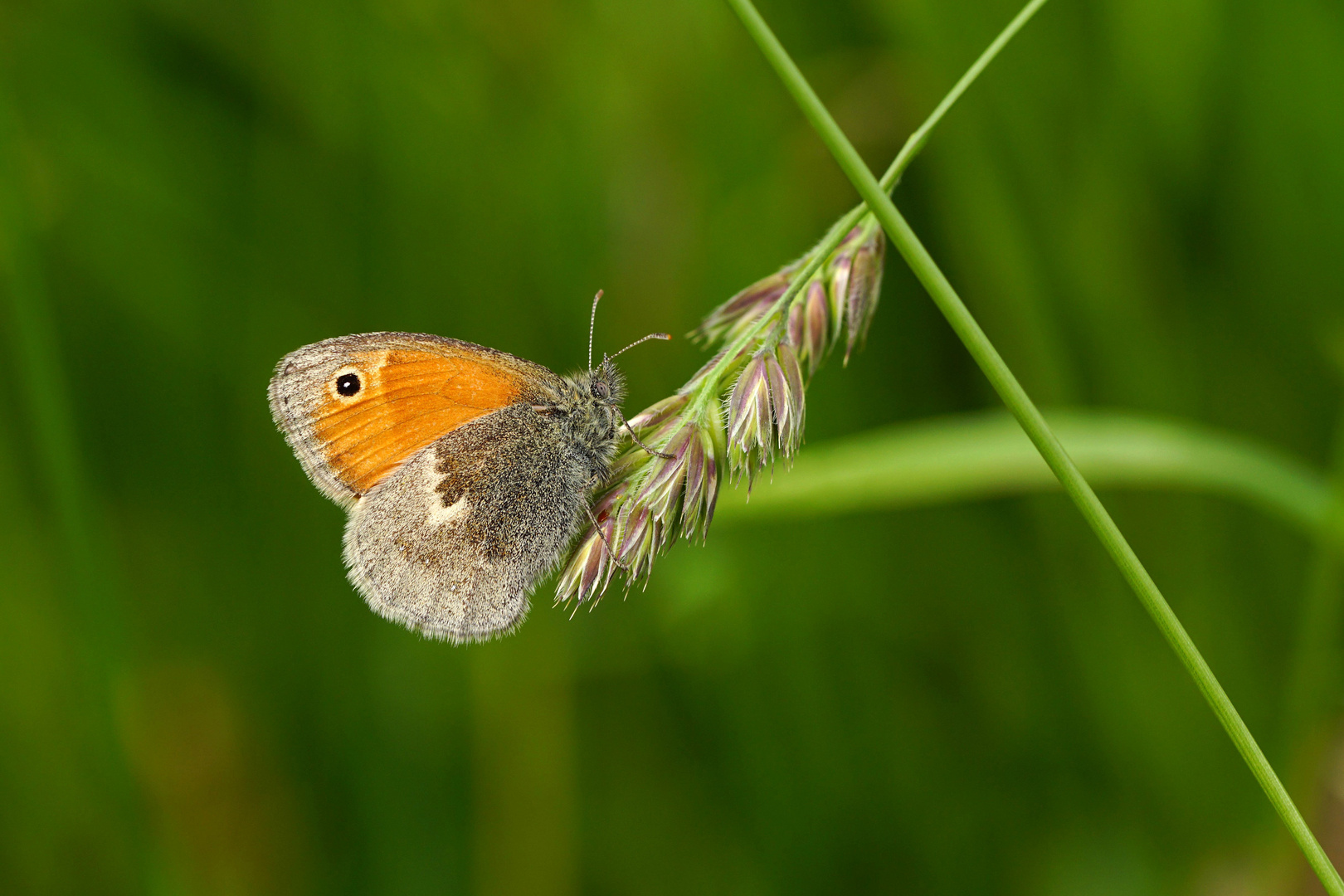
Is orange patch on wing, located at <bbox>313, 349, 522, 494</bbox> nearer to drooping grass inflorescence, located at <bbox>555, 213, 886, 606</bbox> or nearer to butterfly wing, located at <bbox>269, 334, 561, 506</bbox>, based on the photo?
butterfly wing, located at <bbox>269, 334, 561, 506</bbox>

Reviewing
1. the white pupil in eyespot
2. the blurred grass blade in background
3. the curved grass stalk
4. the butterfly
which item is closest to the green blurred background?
the blurred grass blade in background

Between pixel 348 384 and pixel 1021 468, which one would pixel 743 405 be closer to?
pixel 1021 468

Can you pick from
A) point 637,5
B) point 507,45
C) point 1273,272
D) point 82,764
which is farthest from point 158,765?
point 1273,272

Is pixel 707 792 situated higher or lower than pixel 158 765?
lower

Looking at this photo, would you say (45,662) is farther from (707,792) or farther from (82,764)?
(707,792)

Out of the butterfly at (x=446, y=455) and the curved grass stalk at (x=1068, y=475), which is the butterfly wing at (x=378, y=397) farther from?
the curved grass stalk at (x=1068, y=475)

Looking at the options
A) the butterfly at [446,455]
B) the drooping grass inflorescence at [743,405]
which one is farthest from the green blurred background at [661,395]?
the drooping grass inflorescence at [743,405]

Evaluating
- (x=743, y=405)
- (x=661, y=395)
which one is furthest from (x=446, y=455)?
(x=661, y=395)
